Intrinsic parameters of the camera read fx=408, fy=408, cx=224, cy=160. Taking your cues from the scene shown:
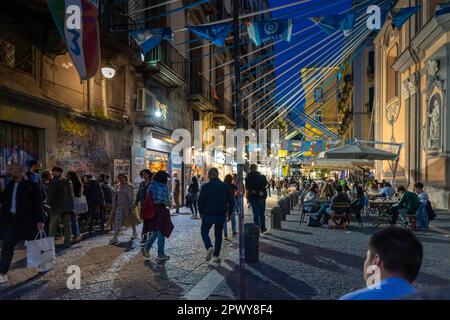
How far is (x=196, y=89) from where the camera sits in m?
22.2

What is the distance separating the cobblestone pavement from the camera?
5438mm

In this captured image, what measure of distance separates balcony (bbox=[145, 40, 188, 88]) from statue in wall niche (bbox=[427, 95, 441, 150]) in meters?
10.4

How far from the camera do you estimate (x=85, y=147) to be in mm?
12570

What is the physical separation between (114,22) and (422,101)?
13675 millimetres

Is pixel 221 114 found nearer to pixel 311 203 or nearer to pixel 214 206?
pixel 311 203

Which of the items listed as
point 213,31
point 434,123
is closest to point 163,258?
point 213,31

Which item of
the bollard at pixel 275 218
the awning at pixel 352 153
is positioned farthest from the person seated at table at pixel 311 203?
the awning at pixel 352 153

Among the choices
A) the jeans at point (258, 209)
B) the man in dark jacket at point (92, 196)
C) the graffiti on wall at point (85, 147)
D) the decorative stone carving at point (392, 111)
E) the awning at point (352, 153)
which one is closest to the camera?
the jeans at point (258, 209)

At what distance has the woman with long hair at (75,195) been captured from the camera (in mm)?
9297

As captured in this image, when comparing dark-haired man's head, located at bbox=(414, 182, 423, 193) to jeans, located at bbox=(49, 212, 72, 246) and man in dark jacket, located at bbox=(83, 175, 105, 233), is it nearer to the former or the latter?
man in dark jacket, located at bbox=(83, 175, 105, 233)

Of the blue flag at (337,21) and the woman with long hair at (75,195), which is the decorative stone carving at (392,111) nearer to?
the blue flag at (337,21)

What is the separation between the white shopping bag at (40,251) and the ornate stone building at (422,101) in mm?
14020

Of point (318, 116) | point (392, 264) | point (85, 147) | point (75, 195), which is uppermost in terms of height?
point (318, 116)

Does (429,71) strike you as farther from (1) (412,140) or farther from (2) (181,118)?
(2) (181,118)
